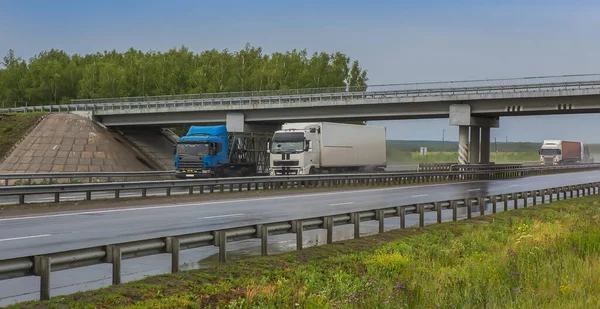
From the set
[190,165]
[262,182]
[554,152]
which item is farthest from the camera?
[554,152]

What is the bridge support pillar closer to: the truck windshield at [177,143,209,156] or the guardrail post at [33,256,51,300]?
the truck windshield at [177,143,209,156]

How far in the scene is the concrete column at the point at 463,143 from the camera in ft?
218

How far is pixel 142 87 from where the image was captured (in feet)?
395

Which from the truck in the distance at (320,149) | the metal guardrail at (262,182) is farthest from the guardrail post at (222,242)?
the truck in the distance at (320,149)

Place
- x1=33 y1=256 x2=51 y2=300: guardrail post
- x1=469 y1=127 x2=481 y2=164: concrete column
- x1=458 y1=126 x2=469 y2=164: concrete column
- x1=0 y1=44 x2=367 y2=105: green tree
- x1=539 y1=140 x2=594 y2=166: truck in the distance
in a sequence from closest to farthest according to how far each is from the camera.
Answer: x1=33 y1=256 x2=51 y2=300: guardrail post, x1=458 y1=126 x2=469 y2=164: concrete column, x1=469 y1=127 x2=481 y2=164: concrete column, x1=539 y1=140 x2=594 y2=166: truck in the distance, x1=0 y1=44 x2=367 y2=105: green tree

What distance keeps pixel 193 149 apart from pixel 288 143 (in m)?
5.86

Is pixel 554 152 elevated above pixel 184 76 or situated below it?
below

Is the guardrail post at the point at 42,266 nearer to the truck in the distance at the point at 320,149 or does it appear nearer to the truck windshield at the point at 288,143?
the truck in the distance at the point at 320,149

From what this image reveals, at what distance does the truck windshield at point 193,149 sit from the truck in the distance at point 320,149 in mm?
4088

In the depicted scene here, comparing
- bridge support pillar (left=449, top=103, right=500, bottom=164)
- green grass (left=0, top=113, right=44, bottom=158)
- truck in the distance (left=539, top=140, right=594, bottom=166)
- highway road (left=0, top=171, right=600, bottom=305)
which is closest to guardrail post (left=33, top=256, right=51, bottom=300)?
highway road (left=0, top=171, right=600, bottom=305)

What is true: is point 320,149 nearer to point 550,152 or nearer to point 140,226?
point 140,226

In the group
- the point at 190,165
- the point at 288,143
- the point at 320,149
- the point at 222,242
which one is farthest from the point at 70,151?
the point at 222,242

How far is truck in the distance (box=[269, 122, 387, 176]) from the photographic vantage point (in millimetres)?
46969

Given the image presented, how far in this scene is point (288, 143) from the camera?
47281 mm
